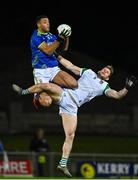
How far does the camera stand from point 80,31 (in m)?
33.3

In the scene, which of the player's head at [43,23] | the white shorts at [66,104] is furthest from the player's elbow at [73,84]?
the player's head at [43,23]

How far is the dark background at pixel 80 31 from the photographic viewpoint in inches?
1259

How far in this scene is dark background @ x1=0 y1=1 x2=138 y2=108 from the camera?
32.0 meters

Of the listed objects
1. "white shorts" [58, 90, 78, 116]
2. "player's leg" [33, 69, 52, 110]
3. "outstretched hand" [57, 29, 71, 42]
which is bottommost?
"white shorts" [58, 90, 78, 116]

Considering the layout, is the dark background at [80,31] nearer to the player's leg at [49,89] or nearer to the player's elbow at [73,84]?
the player's elbow at [73,84]

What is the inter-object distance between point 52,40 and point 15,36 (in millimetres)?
17332

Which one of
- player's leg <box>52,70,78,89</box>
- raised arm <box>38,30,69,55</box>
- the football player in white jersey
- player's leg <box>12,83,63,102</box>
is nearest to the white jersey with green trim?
the football player in white jersey

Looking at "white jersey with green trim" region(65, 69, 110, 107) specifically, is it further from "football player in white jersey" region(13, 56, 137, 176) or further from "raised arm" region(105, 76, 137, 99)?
"raised arm" region(105, 76, 137, 99)

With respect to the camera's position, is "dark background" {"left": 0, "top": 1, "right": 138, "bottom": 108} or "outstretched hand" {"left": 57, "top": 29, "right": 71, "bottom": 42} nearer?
"outstretched hand" {"left": 57, "top": 29, "right": 71, "bottom": 42}

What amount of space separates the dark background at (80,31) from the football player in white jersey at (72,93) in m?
15.6

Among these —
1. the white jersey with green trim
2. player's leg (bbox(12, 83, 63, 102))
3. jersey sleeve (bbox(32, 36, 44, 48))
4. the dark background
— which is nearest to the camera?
jersey sleeve (bbox(32, 36, 44, 48))

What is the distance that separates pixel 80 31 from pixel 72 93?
690 inches

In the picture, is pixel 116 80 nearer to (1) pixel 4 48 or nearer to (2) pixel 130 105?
(2) pixel 130 105

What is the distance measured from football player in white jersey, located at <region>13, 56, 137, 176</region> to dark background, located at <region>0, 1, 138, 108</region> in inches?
616
